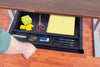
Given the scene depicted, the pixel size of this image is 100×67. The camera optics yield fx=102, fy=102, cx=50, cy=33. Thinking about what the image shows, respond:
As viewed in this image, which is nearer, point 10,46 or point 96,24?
point 10,46

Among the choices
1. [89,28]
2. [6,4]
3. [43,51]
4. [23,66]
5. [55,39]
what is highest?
[6,4]

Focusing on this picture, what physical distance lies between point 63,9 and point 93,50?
595mm

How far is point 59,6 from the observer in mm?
665

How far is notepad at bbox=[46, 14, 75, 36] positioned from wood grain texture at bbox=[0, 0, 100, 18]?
15cm

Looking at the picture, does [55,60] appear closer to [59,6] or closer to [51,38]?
[51,38]

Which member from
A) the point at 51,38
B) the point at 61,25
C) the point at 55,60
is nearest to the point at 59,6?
the point at 61,25

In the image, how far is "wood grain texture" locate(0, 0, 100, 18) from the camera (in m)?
0.65

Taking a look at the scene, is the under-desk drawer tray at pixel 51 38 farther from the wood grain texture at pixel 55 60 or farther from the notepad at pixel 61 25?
the wood grain texture at pixel 55 60

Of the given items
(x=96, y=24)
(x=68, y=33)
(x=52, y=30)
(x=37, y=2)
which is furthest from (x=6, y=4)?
(x=96, y=24)

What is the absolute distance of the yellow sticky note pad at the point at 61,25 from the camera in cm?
80

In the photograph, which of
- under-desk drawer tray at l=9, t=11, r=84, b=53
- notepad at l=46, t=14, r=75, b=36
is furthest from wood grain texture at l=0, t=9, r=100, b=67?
notepad at l=46, t=14, r=75, b=36

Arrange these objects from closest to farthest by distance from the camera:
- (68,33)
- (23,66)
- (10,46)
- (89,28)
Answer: (10,46), (68,33), (23,66), (89,28)

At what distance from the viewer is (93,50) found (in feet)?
3.34

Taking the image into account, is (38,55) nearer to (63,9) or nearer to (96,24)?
(63,9)
